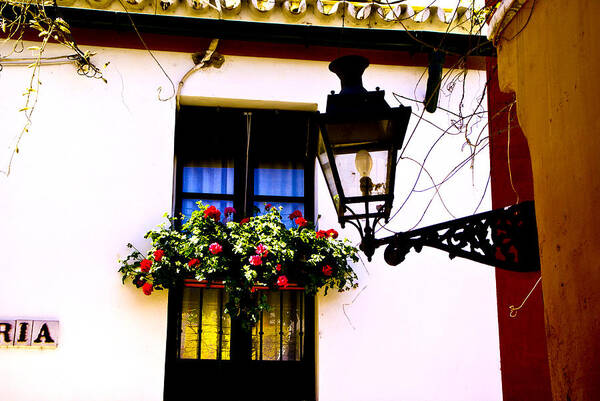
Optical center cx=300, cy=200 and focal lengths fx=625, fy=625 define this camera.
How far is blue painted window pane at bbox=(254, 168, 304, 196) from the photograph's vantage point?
5602mm

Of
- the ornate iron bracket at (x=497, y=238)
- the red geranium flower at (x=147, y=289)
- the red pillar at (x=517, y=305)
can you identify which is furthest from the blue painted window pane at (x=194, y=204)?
the ornate iron bracket at (x=497, y=238)

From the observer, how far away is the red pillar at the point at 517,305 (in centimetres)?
486

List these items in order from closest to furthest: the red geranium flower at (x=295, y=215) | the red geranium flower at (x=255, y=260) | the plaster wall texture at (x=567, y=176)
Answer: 1. the plaster wall texture at (x=567, y=176)
2. the red geranium flower at (x=255, y=260)
3. the red geranium flower at (x=295, y=215)

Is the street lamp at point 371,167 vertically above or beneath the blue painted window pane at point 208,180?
beneath

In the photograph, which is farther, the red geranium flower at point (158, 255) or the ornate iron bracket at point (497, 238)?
the red geranium flower at point (158, 255)

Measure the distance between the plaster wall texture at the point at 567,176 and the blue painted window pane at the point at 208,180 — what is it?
3257 millimetres

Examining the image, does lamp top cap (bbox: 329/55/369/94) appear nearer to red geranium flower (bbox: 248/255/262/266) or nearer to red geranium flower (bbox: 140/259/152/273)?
red geranium flower (bbox: 248/255/262/266)

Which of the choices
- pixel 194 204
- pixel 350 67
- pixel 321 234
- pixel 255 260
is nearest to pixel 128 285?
pixel 194 204

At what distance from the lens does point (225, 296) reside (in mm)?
5270

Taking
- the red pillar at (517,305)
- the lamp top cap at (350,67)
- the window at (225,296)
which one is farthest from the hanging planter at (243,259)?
the lamp top cap at (350,67)

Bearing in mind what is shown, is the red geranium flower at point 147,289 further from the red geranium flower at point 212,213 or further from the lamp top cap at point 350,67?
the lamp top cap at point 350,67

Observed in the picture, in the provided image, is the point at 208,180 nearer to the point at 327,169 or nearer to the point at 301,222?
the point at 301,222

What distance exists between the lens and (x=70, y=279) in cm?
493

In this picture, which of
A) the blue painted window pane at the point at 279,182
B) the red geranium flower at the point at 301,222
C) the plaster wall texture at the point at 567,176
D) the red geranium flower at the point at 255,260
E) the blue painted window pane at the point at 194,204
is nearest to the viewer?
the plaster wall texture at the point at 567,176
